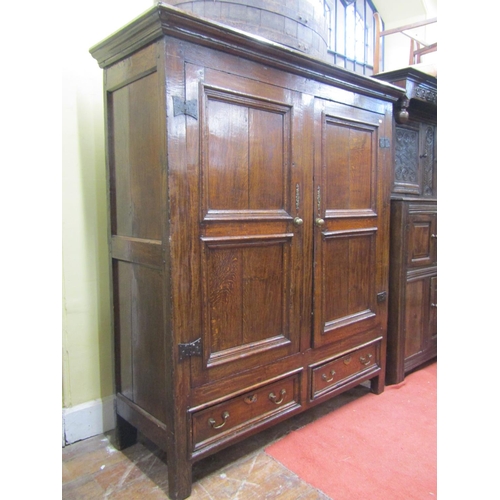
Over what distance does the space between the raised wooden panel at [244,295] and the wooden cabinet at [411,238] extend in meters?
0.86

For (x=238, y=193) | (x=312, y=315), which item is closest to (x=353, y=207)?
(x=312, y=315)

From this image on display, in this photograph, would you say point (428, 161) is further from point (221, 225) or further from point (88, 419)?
point (88, 419)

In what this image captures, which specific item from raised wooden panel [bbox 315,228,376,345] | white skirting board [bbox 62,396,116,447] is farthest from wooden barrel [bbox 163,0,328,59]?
white skirting board [bbox 62,396,116,447]

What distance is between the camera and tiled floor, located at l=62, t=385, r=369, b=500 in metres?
1.38

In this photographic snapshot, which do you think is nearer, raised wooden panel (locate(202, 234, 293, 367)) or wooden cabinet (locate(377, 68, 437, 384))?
raised wooden panel (locate(202, 234, 293, 367))

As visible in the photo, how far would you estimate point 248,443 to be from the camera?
5.53 ft

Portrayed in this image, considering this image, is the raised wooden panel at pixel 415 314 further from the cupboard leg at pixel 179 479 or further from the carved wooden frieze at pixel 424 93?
the cupboard leg at pixel 179 479

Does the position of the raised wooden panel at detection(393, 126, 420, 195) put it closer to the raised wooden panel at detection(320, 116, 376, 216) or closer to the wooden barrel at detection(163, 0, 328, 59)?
the raised wooden panel at detection(320, 116, 376, 216)

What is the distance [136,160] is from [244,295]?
623mm

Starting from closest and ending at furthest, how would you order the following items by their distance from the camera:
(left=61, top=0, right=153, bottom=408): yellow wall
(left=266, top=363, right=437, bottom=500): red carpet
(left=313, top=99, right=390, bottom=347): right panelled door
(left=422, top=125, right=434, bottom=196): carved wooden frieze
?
(left=266, top=363, right=437, bottom=500): red carpet < (left=61, top=0, right=153, bottom=408): yellow wall < (left=313, top=99, right=390, bottom=347): right panelled door < (left=422, top=125, right=434, bottom=196): carved wooden frieze

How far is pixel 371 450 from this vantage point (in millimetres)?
1648

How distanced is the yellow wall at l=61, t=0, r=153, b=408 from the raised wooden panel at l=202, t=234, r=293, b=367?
23.3 inches

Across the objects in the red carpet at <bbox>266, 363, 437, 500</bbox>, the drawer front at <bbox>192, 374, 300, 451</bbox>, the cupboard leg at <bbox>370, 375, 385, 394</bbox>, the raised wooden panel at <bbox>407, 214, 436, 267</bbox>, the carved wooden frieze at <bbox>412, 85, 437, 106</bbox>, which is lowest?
the red carpet at <bbox>266, 363, 437, 500</bbox>
